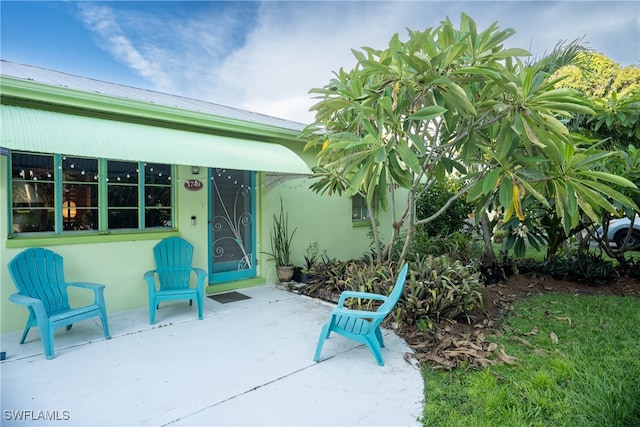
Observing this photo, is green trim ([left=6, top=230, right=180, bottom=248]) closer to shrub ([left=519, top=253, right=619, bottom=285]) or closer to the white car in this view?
shrub ([left=519, top=253, right=619, bottom=285])

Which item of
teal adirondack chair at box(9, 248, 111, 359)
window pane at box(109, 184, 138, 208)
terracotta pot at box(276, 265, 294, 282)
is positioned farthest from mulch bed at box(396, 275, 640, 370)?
window pane at box(109, 184, 138, 208)

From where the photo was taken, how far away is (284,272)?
359 inches

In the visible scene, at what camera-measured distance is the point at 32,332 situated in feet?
19.0

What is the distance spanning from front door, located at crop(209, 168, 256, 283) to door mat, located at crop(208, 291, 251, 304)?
44 centimetres

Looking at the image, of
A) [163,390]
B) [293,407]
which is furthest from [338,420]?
[163,390]

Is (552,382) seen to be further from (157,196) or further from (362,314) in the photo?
(157,196)

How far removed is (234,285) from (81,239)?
345 cm

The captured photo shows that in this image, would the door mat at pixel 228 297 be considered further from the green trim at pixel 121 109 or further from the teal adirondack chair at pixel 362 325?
the green trim at pixel 121 109

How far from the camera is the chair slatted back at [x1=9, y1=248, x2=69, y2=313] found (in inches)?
208

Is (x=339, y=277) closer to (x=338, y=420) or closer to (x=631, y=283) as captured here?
Answer: (x=338, y=420)

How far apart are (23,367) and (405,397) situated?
491cm

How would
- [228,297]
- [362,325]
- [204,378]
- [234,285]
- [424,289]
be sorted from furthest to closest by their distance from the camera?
[234,285]
[228,297]
[424,289]
[362,325]
[204,378]

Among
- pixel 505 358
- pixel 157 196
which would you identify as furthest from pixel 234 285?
pixel 505 358

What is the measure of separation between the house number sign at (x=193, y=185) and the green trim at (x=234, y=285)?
7.56ft
